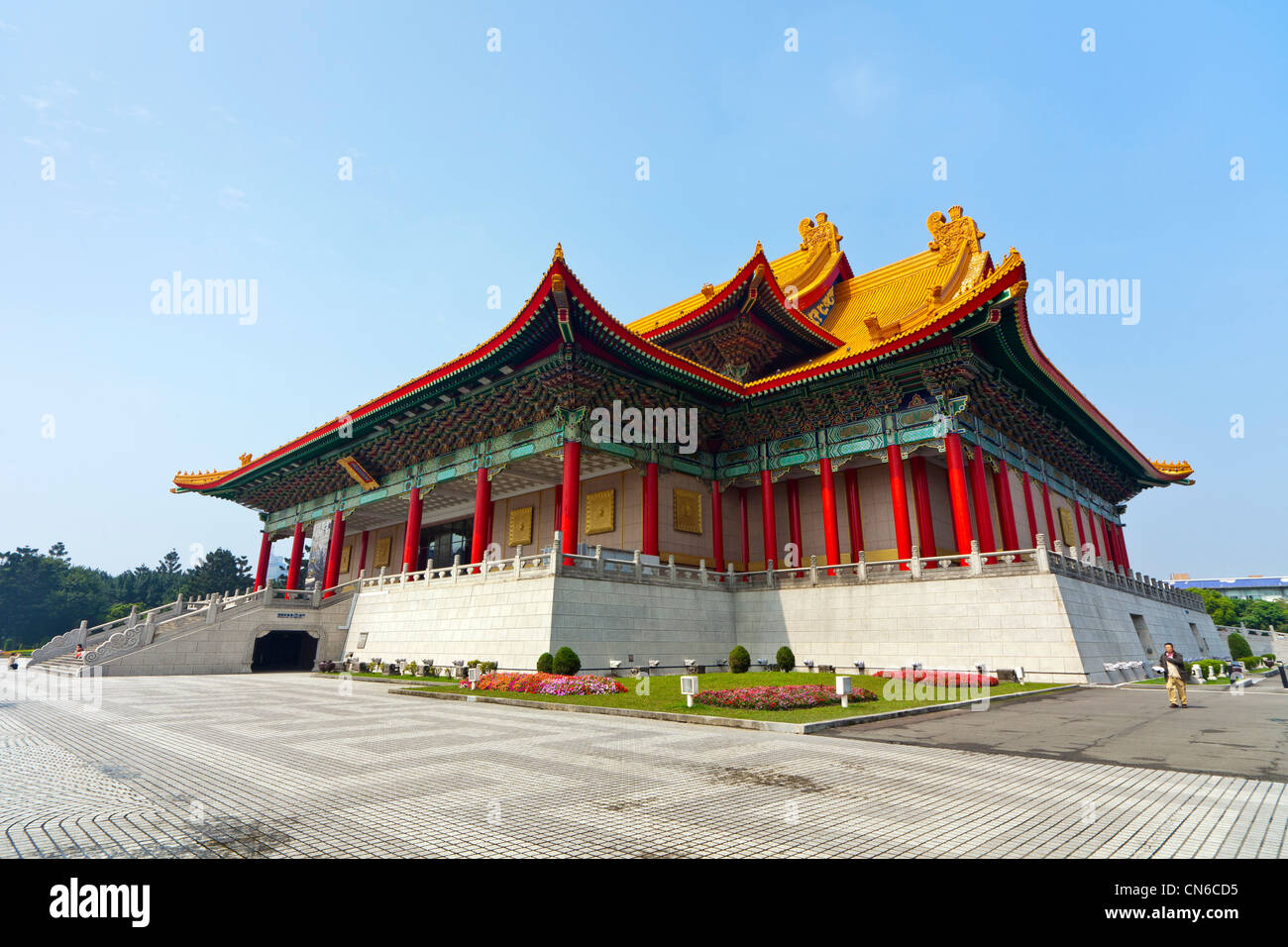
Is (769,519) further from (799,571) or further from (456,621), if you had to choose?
(456,621)

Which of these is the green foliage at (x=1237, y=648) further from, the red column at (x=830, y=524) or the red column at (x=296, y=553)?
the red column at (x=296, y=553)

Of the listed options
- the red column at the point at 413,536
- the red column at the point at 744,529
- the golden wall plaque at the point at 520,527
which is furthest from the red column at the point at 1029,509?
the red column at the point at 413,536

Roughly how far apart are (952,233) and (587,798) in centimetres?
3107

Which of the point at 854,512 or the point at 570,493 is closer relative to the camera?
the point at 570,493

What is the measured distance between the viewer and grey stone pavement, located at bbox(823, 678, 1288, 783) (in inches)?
277

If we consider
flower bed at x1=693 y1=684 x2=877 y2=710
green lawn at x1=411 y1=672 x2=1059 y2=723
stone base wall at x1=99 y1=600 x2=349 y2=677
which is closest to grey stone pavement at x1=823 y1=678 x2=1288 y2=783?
green lawn at x1=411 y1=672 x2=1059 y2=723

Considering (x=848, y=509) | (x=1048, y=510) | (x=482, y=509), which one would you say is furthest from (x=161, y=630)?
(x=1048, y=510)

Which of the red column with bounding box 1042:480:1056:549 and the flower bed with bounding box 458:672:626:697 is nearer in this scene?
the flower bed with bounding box 458:672:626:697

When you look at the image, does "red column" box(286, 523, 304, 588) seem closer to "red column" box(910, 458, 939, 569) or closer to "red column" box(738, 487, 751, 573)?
"red column" box(738, 487, 751, 573)

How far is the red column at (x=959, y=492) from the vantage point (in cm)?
1981

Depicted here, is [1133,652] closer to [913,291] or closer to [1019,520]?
[1019,520]

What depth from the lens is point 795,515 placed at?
25.9 meters

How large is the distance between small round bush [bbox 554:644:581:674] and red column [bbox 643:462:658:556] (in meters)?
5.85

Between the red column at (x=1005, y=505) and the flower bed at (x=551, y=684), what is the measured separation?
1603 cm
